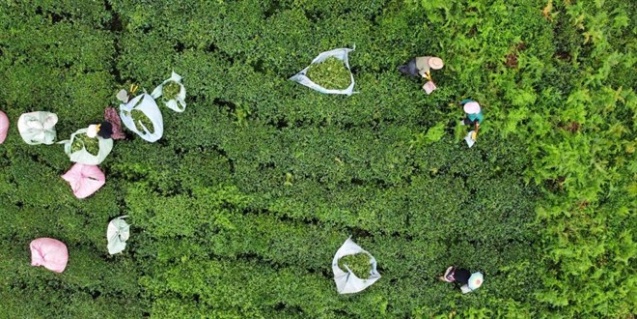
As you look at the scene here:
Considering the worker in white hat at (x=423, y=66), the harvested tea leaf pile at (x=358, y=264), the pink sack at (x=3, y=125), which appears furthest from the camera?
the harvested tea leaf pile at (x=358, y=264)

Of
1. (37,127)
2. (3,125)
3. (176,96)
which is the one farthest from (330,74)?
(3,125)

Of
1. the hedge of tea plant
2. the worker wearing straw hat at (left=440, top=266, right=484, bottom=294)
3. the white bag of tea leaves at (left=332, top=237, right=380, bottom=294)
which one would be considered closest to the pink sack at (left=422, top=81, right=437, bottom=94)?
the hedge of tea plant

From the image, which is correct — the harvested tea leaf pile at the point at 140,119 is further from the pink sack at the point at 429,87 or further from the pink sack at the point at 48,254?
the pink sack at the point at 429,87

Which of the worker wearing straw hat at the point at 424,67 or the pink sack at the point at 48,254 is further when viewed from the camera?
the pink sack at the point at 48,254

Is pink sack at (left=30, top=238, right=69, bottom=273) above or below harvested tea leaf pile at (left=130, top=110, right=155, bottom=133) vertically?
below

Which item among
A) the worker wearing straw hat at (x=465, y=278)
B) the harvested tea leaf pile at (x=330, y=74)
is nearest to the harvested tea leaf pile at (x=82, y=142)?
the harvested tea leaf pile at (x=330, y=74)

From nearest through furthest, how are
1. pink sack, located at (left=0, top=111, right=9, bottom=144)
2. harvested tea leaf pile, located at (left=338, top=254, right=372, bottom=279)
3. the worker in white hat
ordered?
the worker in white hat < pink sack, located at (left=0, top=111, right=9, bottom=144) < harvested tea leaf pile, located at (left=338, top=254, right=372, bottom=279)

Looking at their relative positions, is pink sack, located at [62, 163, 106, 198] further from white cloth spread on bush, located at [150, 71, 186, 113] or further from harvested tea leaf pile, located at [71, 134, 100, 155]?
white cloth spread on bush, located at [150, 71, 186, 113]

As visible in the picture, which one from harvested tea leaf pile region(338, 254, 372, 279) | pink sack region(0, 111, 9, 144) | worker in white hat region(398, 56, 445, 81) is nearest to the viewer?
worker in white hat region(398, 56, 445, 81)
